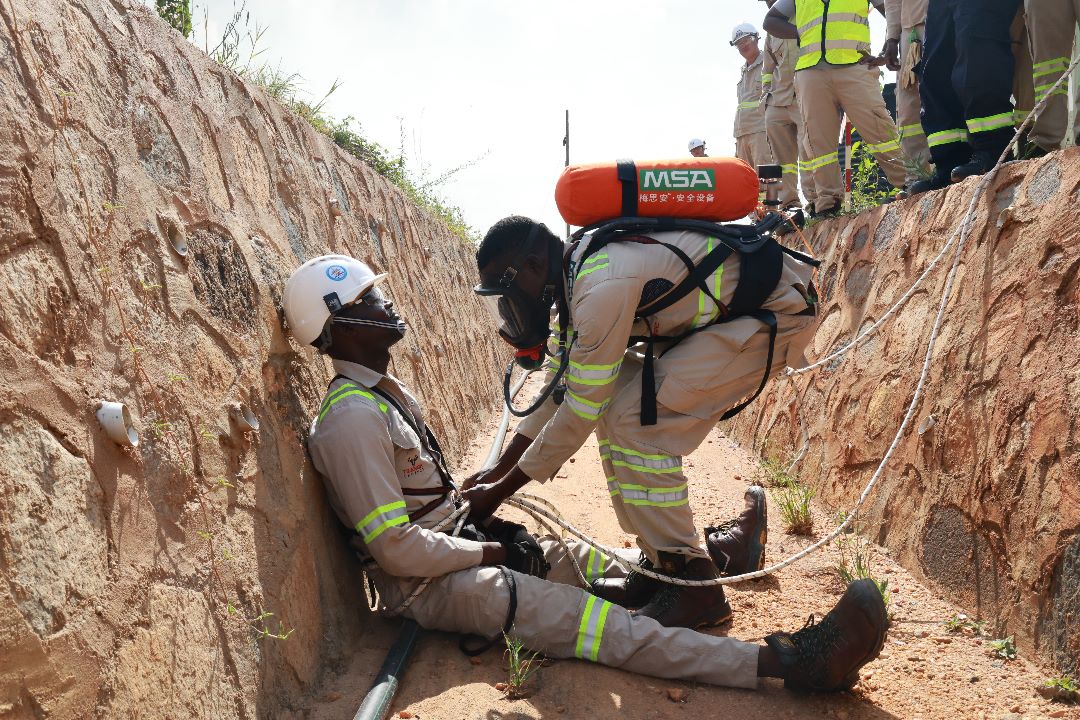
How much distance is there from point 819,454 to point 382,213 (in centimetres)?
376

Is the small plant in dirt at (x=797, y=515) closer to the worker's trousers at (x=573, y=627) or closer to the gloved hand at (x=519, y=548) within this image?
the gloved hand at (x=519, y=548)

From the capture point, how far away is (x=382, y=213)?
6.54m

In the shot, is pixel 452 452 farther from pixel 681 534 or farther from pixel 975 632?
pixel 975 632

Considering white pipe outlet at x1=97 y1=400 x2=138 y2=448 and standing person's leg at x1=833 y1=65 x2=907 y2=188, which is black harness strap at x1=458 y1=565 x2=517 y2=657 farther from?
standing person's leg at x1=833 y1=65 x2=907 y2=188

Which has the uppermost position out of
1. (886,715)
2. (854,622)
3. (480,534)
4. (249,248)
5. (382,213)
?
(382,213)

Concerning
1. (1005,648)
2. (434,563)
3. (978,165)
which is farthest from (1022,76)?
(434,563)

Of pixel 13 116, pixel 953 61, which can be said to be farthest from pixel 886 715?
pixel 953 61

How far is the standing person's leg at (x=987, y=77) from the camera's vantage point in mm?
4512

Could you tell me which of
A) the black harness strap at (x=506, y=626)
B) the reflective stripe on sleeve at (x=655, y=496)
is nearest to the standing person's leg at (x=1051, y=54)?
the reflective stripe on sleeve at (x=655, y=496)

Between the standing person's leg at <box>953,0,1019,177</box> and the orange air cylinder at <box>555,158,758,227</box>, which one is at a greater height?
the standing person's leg at <box>953,0,1019,177</box>

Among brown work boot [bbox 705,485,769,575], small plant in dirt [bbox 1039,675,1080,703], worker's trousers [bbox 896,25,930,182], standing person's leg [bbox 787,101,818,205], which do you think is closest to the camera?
small plant in dirt [bbox 1039,675,1080,703]

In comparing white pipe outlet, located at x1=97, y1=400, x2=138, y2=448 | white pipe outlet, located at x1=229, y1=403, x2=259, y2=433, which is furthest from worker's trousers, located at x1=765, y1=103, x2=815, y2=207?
white pipe outlet, located at x1=97, y1=400, x2=138, y2=448

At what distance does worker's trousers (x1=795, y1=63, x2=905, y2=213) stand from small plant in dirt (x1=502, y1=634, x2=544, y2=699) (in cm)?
524

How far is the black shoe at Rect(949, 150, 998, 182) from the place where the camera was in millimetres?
4469
